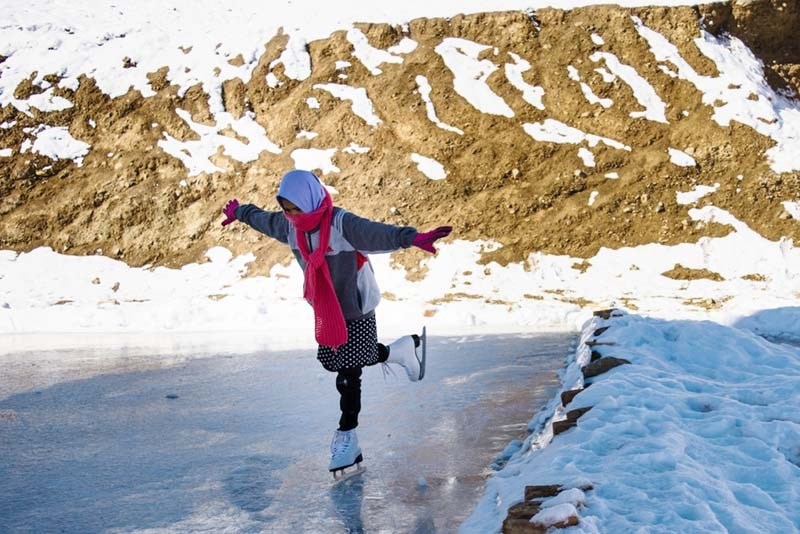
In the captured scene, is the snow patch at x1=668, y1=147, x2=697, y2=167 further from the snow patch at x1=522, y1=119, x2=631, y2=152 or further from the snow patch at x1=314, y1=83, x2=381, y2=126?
the snow patch at x1=314, y1=83, x2=381, y2=126

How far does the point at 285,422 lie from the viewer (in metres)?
4.91

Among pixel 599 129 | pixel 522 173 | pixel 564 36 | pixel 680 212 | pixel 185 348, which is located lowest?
pixel 185 348

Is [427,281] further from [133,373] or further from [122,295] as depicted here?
[133,373]

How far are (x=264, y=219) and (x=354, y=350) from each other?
41.9 inches

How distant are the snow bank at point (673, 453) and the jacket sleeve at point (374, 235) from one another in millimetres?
1179

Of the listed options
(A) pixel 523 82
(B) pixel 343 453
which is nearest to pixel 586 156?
(A) pixel 523 82

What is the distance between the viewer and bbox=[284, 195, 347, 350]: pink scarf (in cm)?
388

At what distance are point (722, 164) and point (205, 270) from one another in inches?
534

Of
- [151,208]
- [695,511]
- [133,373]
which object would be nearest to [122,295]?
[151,208]

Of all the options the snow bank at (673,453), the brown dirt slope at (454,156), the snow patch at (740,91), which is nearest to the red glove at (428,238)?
the snow bank at (673,453)

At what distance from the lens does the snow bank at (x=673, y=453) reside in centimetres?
215

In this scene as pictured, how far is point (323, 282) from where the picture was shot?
3.94 metres

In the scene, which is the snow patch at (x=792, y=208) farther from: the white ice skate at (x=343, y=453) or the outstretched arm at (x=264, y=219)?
the white ice skate at (x=343, y=453)

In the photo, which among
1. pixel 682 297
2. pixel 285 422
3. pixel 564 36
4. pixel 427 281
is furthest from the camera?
pixel 564 36
